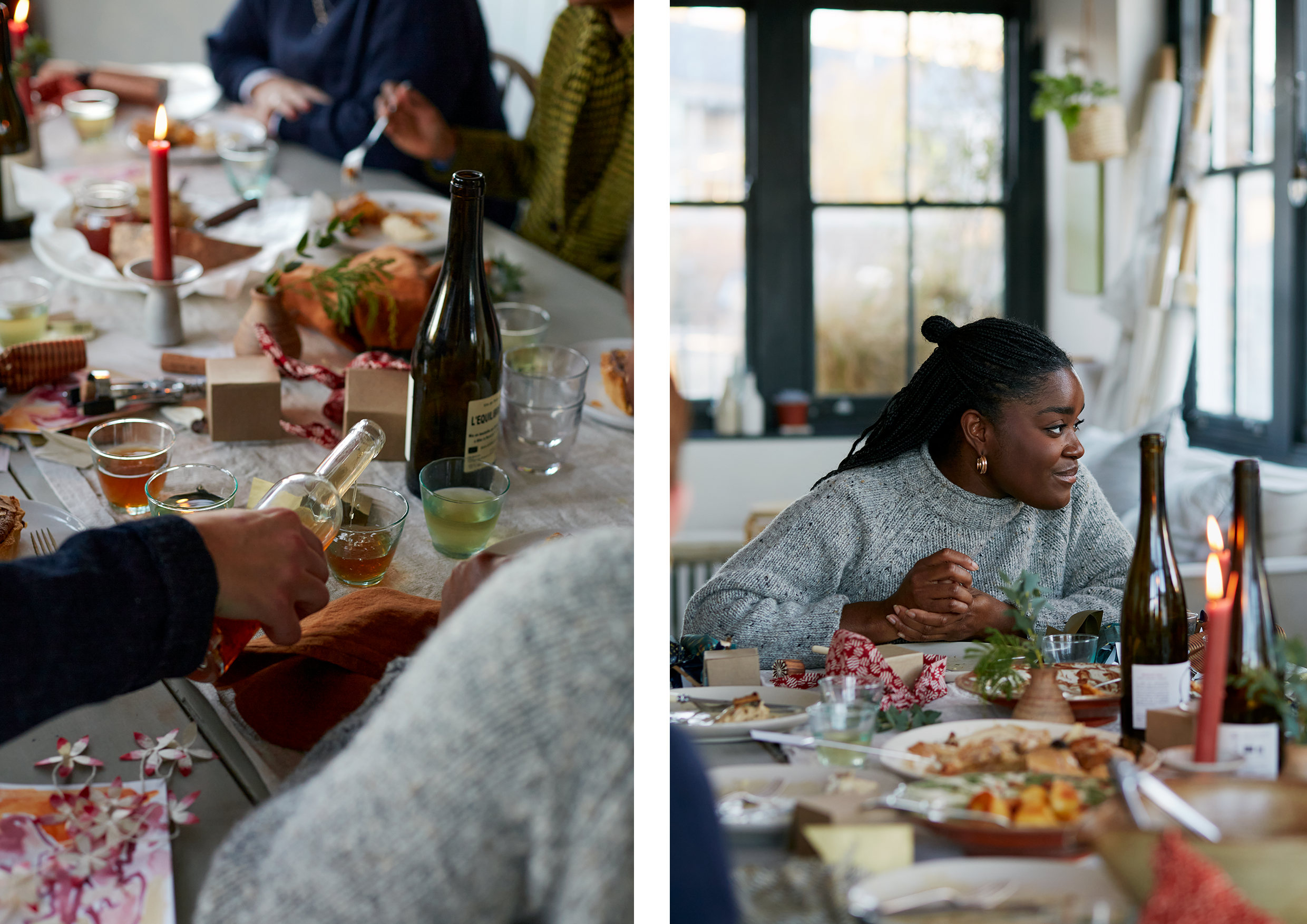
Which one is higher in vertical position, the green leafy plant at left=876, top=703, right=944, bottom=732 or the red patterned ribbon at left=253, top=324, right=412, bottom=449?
the red patterned ribbon at left=253, top=324, right=412, bottom=449

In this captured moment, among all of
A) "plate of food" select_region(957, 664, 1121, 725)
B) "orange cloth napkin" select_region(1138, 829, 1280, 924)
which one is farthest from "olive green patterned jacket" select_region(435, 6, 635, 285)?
"orange cloth napkin" select_region(1138, 829, 1280, 924)

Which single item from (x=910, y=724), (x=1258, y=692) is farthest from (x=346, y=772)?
(x=1258, y=692)

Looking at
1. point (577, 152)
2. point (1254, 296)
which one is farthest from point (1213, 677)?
point (577, 152)

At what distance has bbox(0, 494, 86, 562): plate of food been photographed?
92 cm

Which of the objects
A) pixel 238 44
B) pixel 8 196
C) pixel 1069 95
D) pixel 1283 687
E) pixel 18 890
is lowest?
pixel 18 890

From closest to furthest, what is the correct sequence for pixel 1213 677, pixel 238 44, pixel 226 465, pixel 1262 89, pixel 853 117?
pixel 1213 677 < pixel 226 465 < pixel 1262 89 < pixel 238 44 < pixel 853 117

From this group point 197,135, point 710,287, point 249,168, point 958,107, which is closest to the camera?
point 249,168

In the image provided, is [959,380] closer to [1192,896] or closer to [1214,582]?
[1214,582]

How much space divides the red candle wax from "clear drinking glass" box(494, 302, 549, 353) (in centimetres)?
91

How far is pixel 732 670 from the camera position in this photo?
0.79 metres

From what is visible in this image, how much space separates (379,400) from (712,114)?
2.02 m

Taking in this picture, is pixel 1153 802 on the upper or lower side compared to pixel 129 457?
lower

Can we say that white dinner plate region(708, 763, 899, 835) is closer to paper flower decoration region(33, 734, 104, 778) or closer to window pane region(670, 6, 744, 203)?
paper flower decoration region(33, 734, 104, 778)

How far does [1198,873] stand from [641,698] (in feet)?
0.94
